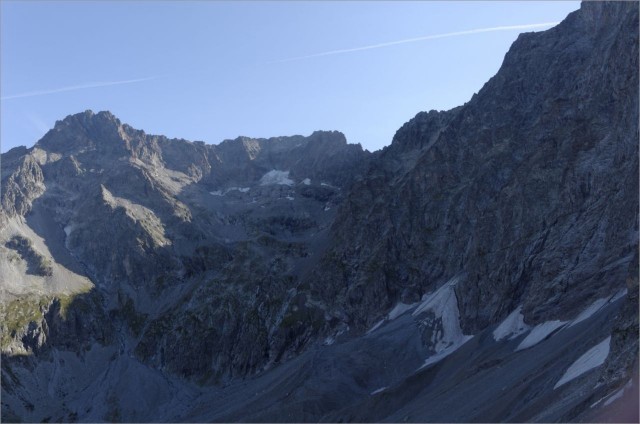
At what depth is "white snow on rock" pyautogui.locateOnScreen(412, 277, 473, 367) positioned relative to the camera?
13425cm

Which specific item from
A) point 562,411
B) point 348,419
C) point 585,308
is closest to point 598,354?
point 562,411

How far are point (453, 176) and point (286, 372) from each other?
68.1 m

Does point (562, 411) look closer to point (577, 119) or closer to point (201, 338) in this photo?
point (577, 119)

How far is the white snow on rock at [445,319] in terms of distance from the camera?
13425 centimetres

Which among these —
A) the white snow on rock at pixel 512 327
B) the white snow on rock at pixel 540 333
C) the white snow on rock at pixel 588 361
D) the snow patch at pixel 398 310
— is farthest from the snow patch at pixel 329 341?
the white snow on rock at pixel 588 361

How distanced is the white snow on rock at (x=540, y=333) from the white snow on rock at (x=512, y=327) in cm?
443

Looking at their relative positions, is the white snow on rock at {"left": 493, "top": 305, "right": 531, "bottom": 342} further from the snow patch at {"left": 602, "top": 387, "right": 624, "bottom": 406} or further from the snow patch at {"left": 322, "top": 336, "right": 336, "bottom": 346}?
the snow patch at {"left": 602, "top": 387, "right": 624, "bottom": 406}

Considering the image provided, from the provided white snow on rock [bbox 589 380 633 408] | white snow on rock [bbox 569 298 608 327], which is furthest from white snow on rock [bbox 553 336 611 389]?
white snow on rock [bbox 569 298 608 327]

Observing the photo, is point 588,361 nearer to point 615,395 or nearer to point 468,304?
point 615,395

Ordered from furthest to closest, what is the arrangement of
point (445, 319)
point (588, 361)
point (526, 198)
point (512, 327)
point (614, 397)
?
point (445, 319), point (526, 198), point (512, 327), point (588, 361), point (614, 397)

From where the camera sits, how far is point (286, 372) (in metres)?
154

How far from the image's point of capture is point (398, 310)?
542 ft

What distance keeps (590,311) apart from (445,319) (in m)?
44.3

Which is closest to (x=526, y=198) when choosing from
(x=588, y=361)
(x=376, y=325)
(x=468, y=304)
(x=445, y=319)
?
(x=468, y=304)
